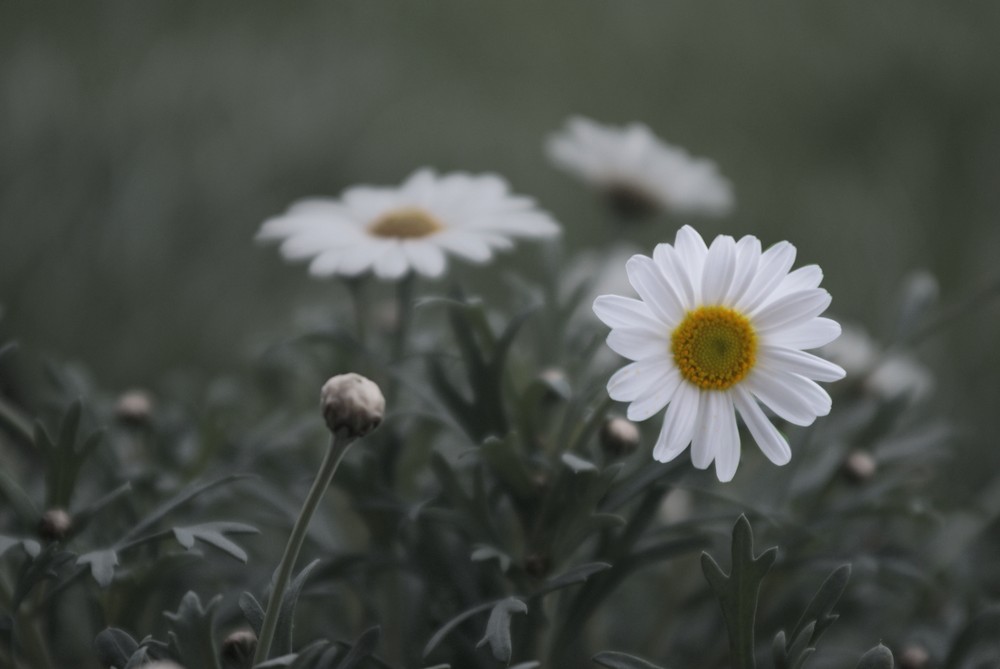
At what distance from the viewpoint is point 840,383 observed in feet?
2.88

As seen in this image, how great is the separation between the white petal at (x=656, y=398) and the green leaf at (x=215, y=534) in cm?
18

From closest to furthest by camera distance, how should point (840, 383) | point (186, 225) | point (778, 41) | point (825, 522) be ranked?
point (825, 522) < point (840, 383) < point (186, 225) < point (778, 41)

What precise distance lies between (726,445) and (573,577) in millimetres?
100

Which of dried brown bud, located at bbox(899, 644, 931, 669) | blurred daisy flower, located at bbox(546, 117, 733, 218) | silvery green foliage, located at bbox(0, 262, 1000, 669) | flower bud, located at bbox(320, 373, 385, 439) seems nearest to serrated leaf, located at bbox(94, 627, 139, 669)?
silvery green foliage, located at bbox(0, 262, 1000, 669)

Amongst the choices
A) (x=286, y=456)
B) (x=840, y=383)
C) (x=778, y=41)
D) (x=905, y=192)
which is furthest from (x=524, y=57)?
(x=286, y=456)

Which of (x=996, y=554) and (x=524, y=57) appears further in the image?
(x=524, y=57)

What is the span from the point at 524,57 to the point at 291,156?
841mm

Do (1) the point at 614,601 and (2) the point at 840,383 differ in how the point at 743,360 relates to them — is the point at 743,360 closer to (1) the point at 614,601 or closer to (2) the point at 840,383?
(1) the point at 614,601

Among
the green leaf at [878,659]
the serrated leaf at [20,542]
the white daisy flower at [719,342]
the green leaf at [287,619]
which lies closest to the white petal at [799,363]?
the white daisy flower at [719,342]

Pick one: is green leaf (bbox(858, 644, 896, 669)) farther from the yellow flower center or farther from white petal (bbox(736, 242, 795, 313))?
the yellow flower center

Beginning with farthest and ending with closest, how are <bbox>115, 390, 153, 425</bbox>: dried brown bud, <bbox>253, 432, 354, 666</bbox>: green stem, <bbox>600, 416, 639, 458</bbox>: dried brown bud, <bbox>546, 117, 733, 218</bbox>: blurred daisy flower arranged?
<bbox>546, 117, 733, 218</bbox>: blurred daisy flower → <bbox>115, 390, 153, 425</bbox>: dried brown bud → <bbox>600, 416, 639, 458</bbox>: dried brown bud → <bbox>253, 432, 354, 666</bbox>: green stem

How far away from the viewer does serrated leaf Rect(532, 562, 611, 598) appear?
1.58ft

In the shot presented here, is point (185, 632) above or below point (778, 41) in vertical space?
below

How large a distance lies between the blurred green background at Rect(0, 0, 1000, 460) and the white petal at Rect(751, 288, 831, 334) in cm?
43
